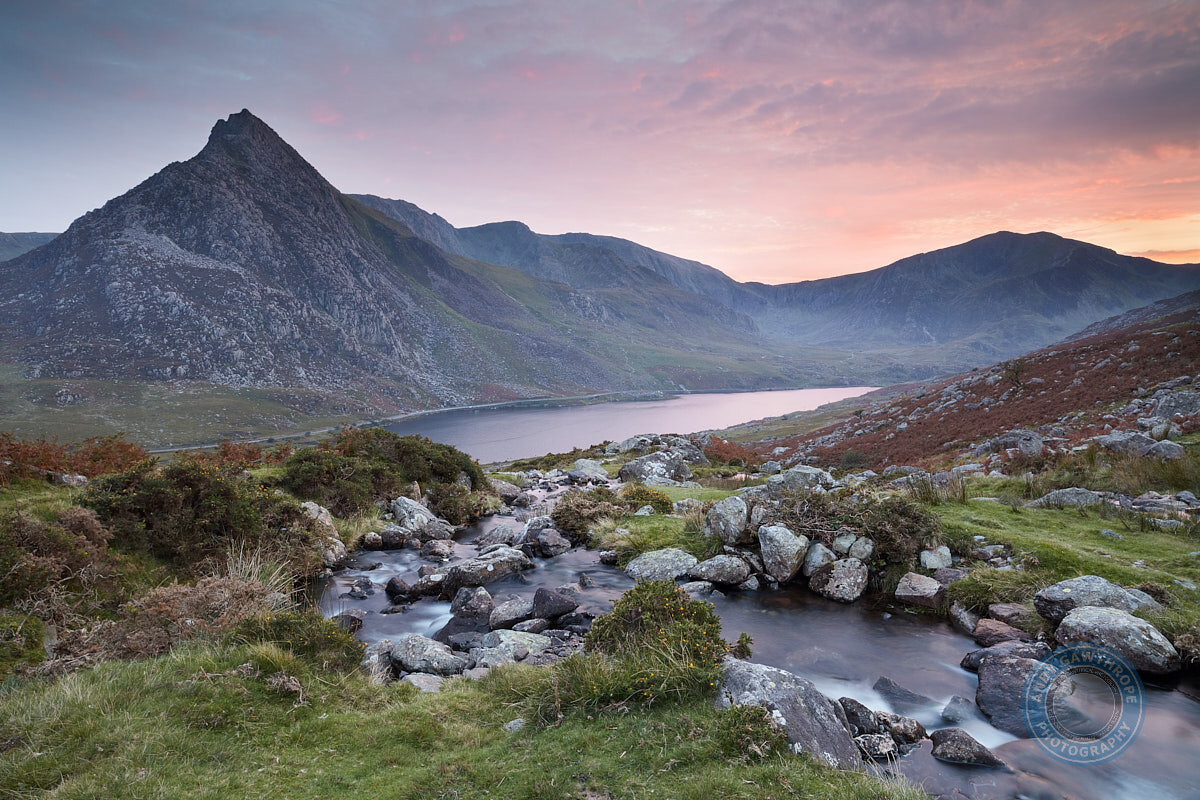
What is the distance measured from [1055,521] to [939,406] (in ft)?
108

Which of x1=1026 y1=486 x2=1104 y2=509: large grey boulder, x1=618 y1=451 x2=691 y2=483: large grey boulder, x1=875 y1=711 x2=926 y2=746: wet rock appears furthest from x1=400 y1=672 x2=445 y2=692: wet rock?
x1=618 y1=451 x2=691 y2=483: large grey boulder

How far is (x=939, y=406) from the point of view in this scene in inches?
1724

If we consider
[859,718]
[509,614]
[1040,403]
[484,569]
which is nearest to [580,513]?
[484,569]

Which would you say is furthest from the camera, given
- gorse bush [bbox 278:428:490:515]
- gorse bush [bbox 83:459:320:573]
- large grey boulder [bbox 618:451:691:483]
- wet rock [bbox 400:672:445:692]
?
large grey boulder [bbox 618:451:691:483]

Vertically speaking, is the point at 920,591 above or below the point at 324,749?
below

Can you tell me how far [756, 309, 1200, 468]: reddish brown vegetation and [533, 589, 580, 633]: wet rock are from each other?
26.2m

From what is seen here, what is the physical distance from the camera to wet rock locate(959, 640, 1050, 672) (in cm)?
975

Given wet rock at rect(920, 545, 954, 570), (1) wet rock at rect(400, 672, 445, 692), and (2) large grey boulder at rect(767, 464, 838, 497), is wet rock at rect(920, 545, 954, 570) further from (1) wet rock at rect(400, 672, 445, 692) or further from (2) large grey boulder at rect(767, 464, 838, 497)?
(1) wet rock at rect(400, 672, 445, 692)

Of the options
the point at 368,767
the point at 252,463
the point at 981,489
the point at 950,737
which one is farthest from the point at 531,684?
the point at 252,463

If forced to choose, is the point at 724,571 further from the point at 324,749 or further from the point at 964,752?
Answer: the point at 324,749

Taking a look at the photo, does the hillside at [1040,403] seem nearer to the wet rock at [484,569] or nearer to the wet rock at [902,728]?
the wet rock at [902,728]

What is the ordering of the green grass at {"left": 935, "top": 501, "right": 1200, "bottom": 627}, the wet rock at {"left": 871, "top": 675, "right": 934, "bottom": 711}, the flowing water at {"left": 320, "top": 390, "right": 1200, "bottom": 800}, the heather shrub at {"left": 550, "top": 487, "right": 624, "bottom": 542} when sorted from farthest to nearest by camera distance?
the heather shrub at {"left": 550, "top": 487, "right": 624, "bottom": 542}, the green grass at {"left": 935, "top": 501, "right": 1200, "bottom": 627}, the wet rock at {"left": 871, "top": 675, "right": 934, "bottom": 711}, the flowing water at {"left": 320, "top": 390, "right": 1200, "bottom": 800}

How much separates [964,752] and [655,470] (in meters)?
26.2

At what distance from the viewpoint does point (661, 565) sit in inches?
634
